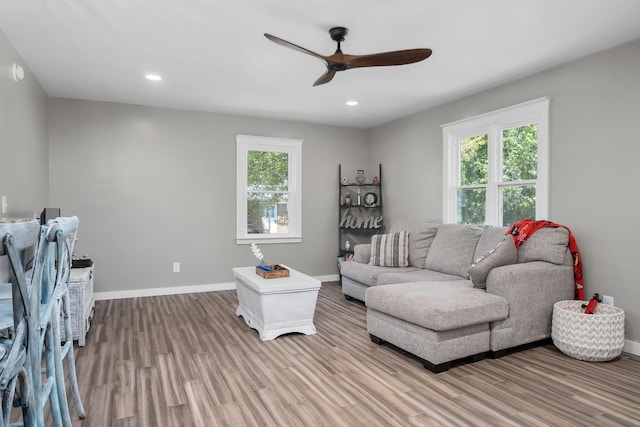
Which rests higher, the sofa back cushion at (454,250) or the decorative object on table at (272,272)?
the sofa back cushion at (454,250)

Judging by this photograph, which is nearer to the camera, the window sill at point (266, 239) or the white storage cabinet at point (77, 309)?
the white storage cabinet at point (77, 309)

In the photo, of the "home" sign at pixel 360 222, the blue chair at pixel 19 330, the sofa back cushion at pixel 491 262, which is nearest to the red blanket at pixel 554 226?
the sofa back cushion at pixel 491 262

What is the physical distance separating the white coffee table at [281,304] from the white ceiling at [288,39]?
200cm

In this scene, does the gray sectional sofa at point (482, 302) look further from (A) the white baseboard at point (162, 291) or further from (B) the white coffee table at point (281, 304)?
(A) the white baseboard at point (162, 291)

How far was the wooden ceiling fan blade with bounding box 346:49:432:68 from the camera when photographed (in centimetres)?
278

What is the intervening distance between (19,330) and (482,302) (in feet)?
8.93

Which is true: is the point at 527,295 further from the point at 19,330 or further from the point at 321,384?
the point at 19,330

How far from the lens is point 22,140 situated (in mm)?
3648

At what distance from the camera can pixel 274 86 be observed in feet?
14.5

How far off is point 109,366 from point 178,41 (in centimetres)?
252

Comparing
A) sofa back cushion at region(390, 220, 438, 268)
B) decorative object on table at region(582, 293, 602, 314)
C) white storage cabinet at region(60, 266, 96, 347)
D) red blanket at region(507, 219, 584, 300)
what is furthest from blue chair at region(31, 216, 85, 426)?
sofa back cushion at region(390, 220, 438, 268)

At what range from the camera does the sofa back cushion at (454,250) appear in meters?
4.14

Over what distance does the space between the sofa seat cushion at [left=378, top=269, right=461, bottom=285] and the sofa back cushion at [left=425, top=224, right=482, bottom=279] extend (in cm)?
9

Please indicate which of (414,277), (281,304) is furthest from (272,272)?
(414,277)
